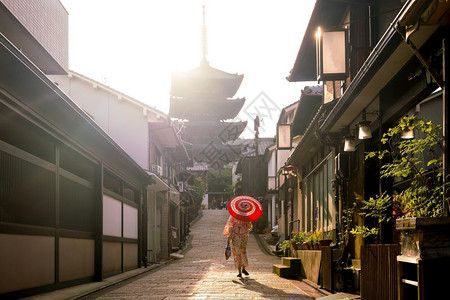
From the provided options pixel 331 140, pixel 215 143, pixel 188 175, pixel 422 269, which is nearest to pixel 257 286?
pixel 331 140

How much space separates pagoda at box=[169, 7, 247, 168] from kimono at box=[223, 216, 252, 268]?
46.3m

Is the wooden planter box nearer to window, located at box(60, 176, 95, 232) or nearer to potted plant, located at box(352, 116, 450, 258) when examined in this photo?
potted plant, located at box(352, 116, 450, 258)

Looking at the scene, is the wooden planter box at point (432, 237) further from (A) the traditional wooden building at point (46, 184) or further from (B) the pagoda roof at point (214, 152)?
(B) the pagoda roof at point (214, 152)

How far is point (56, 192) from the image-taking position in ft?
37.8

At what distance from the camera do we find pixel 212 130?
67.4 meters

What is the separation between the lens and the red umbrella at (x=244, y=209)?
1599 cm

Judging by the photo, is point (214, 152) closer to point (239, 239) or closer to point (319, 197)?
point (319, 197)

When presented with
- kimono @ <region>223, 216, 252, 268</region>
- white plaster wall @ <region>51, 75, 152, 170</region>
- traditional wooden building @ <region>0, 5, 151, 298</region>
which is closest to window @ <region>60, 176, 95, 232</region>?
traditional wooden building @ <region>0, 5, 151, 298</region>

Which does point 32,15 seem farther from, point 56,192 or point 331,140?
point 331,140

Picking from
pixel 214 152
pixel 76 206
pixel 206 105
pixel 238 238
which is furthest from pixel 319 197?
pixel 214 152

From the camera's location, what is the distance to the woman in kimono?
15695mm

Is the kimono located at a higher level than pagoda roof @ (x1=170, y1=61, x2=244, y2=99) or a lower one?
lower

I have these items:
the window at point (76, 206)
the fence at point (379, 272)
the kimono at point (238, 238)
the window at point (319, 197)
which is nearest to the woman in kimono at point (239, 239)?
the kimono at point (238, 238)

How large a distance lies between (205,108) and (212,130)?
9.30ft
